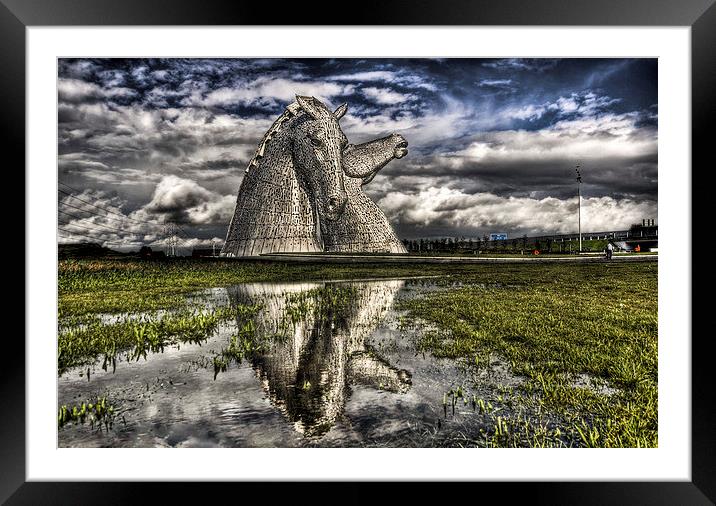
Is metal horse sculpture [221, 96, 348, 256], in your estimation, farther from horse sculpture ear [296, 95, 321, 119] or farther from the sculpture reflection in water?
the sculpture reflection in water

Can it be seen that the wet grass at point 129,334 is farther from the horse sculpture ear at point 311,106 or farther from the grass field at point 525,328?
the horse sculpture ear at point 311,106

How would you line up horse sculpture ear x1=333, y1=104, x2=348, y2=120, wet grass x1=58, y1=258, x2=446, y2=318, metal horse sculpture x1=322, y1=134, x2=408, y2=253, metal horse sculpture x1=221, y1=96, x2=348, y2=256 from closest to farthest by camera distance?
wet grass x1=58, y1=258, x2=446, y2=318 → horse sculpture ear x1=333, y1=104, x2=348, y2=120 → metal horse sculpture x1=221, y1=96, x2=348, y2=256 → metal horse sculpture x1=322, y1=134, x2=408, y2=253

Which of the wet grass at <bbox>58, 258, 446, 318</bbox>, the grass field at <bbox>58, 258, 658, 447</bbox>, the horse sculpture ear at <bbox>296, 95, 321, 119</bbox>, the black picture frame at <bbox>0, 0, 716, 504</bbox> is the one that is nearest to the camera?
the black picture frame at <bbox>0, 0, 716, 504</bbox>

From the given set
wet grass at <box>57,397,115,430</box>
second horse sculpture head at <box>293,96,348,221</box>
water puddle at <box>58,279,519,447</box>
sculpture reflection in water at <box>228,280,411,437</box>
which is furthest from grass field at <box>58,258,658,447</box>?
second horse sculpture head at <box>293,96,348,221</box>

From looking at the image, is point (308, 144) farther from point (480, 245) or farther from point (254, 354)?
point (254, 354)

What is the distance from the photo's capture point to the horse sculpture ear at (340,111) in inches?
495

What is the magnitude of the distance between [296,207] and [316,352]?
36.5 feet

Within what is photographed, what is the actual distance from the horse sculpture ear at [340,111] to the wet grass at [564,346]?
6.22m

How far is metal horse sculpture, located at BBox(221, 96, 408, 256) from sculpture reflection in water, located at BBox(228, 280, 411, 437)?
6530 mm

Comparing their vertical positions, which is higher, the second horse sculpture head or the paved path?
the second horse sculpture head

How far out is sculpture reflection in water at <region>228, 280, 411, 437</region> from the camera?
4.05 meters
